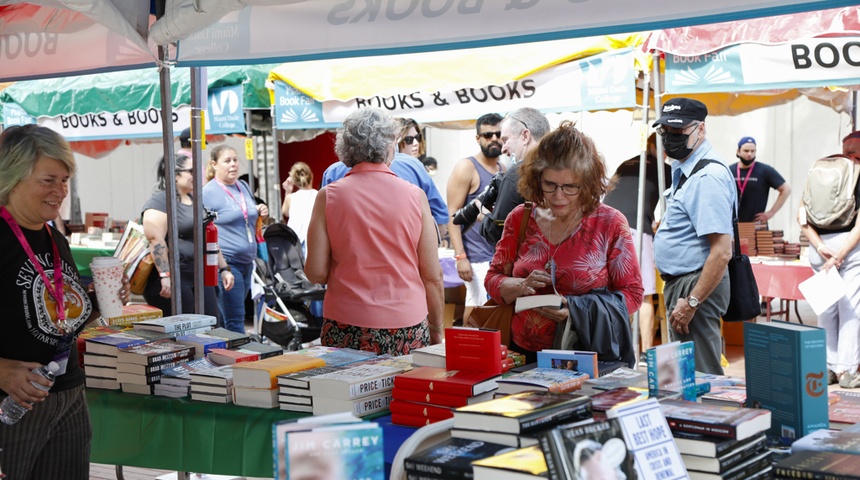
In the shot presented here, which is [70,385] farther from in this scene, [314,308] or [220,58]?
[314,308]

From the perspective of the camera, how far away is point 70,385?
2.40m

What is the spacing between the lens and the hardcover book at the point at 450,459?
147cm

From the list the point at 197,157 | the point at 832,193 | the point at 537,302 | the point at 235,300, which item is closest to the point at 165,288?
the point at 235,300

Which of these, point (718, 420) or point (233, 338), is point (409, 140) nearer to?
point (233, 338)

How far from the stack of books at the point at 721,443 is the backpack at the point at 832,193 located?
465 cm

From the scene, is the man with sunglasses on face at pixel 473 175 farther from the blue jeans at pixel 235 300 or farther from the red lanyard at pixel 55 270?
the red lanyard at pixel 55 270

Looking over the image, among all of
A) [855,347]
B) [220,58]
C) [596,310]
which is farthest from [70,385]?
[855,347]

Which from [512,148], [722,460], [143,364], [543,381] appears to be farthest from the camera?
[512,148]

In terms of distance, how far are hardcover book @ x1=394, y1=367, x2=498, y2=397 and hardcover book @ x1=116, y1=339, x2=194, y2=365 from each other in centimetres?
88

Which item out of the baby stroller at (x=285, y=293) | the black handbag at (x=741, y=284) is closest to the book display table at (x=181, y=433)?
the black handbag at (x=741, y=284)

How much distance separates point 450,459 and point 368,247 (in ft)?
5.82

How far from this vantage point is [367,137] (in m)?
3.25

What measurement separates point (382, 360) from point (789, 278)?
4.96m

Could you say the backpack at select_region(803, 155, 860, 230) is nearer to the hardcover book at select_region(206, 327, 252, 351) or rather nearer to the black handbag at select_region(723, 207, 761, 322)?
the black handbag at select_region(723, 207, 761, 322)
